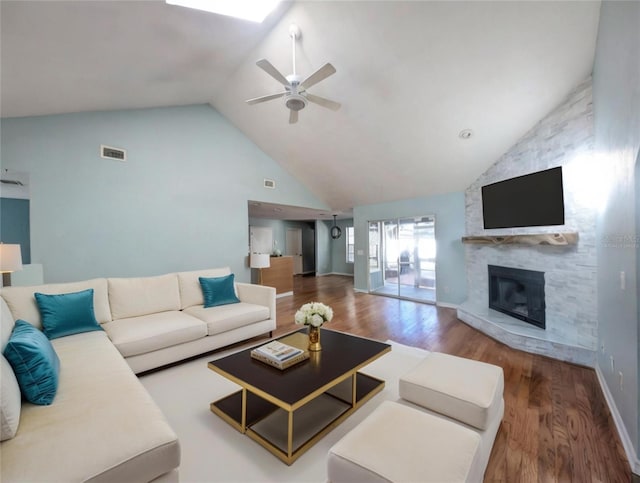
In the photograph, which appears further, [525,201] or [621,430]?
[525,201]

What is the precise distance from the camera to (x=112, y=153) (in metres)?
3.73

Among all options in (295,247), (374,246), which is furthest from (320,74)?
(295,247)

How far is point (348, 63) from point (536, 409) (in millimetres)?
3959

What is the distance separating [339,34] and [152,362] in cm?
398

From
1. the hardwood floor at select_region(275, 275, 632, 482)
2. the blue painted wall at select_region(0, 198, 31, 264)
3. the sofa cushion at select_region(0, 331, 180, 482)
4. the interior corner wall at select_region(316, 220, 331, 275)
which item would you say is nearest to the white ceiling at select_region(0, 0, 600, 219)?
the sofa cushion at select_region(0, 331, 180, 482)

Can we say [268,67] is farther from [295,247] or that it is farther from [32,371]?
[295,247]

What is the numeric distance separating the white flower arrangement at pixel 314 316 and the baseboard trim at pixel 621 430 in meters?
2.00

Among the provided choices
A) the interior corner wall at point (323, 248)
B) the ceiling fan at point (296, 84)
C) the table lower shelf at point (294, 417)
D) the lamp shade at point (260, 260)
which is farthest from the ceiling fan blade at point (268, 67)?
the interior corner wall at point (323, 248)

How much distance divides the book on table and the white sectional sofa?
0.77 metres

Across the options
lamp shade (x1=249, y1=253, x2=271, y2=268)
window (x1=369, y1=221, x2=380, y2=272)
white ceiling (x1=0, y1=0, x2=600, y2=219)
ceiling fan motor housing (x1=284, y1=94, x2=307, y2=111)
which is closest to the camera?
white ceiling (x1=0, y1=0, x2=600, y2=219)

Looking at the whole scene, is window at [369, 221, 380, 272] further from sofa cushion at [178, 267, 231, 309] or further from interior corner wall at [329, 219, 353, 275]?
sofa cushion at [178, 267, 231, 309]

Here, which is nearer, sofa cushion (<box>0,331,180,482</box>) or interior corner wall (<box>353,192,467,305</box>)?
sofa cushion (<box>0,331,180,482</box>)

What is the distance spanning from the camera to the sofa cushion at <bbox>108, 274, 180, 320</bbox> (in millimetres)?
3111

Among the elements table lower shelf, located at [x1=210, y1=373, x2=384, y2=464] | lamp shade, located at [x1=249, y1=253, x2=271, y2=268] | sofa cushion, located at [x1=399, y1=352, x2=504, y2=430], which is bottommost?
table lower shelf, located at [x1=210, y1=373, x2=384, y2=464]
